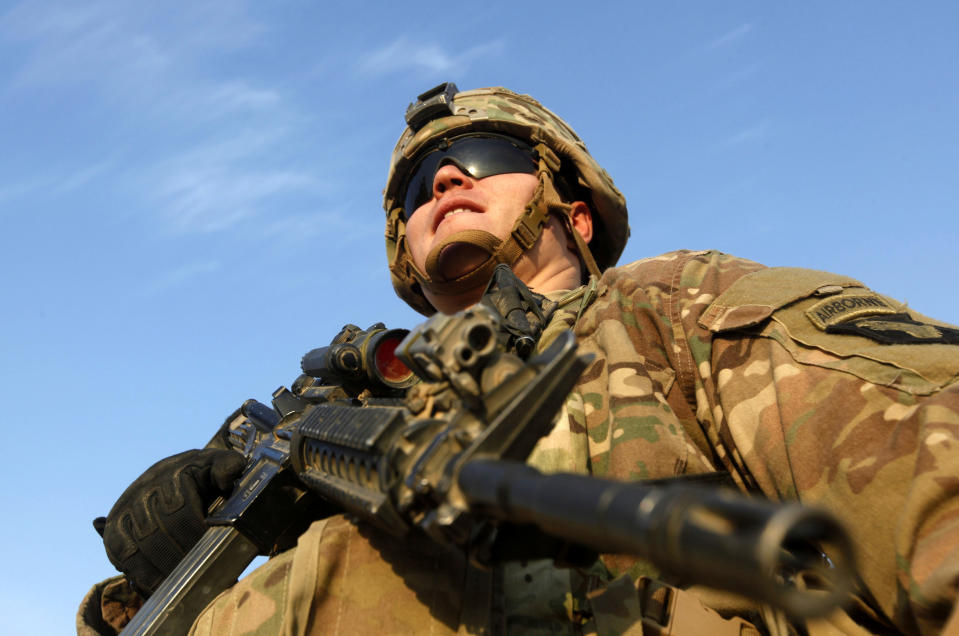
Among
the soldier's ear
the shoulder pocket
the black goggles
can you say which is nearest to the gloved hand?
the black goggles

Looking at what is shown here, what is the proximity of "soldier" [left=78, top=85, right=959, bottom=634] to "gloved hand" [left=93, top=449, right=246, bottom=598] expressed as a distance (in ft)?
4.03

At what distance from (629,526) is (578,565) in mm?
804

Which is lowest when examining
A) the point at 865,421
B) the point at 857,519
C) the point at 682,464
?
the point at 857,519

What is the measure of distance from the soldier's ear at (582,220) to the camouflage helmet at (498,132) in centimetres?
10

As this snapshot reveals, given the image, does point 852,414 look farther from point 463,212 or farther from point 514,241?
point 463,212

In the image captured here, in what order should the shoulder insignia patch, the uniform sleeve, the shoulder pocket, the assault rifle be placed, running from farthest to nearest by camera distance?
the shoulder insignia patch < the shoulder pocket < the uniform sleeve < the assault rifle

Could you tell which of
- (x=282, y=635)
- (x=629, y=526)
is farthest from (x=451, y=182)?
(x=629, y=526)

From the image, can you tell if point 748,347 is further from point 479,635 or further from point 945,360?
point 479,635

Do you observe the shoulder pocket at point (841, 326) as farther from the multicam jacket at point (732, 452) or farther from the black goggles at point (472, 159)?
the black goggles at point (472, 159)

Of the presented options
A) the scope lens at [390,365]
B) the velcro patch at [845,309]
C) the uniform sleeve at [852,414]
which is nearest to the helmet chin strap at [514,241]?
the scope lens at [390,365]

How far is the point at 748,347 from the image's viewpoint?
3.06m

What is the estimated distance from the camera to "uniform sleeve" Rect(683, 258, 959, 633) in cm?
219

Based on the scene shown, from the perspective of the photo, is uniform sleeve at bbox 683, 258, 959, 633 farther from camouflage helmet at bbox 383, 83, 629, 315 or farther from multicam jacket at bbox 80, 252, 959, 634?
camouflage helmet at bbox 383, 83, 629, 315

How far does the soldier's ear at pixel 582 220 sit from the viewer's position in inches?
214
